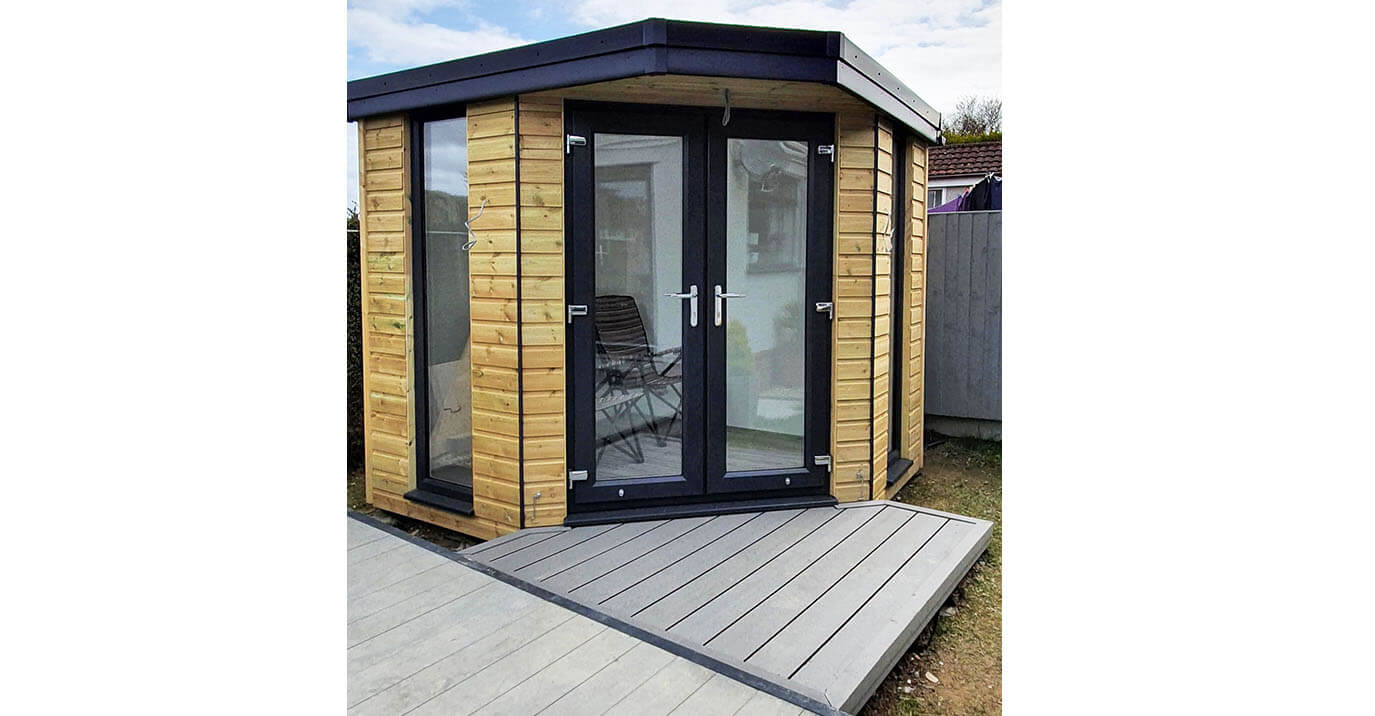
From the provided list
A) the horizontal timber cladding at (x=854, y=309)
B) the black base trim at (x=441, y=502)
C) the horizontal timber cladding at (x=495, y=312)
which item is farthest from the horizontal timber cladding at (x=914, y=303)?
the black base trim at (x=441, y=502)

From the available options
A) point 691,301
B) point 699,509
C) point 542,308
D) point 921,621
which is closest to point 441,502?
point 542,308

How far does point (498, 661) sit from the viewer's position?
174 centimetres

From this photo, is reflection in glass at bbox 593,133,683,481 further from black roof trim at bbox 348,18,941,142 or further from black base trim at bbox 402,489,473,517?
black base trim at bbox 402,489,473,517

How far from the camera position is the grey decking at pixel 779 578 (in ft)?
6.41

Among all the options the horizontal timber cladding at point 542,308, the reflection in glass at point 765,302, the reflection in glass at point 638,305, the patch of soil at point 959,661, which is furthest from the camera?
the reflection in glass at point 765,302

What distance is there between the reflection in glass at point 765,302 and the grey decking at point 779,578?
310 mm

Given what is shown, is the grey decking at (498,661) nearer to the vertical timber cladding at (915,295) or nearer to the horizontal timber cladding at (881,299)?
the horizontal timber cladding at (881,299)

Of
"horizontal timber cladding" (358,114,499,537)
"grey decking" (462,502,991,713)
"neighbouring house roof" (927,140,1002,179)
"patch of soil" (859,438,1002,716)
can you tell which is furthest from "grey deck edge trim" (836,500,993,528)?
"neighbouring house roof" (927,140,1002,179)

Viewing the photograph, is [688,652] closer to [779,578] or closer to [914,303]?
[779,578]

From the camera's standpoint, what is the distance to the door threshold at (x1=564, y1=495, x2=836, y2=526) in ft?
9.73

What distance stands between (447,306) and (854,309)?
158 centimetres

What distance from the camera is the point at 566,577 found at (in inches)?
96.4
